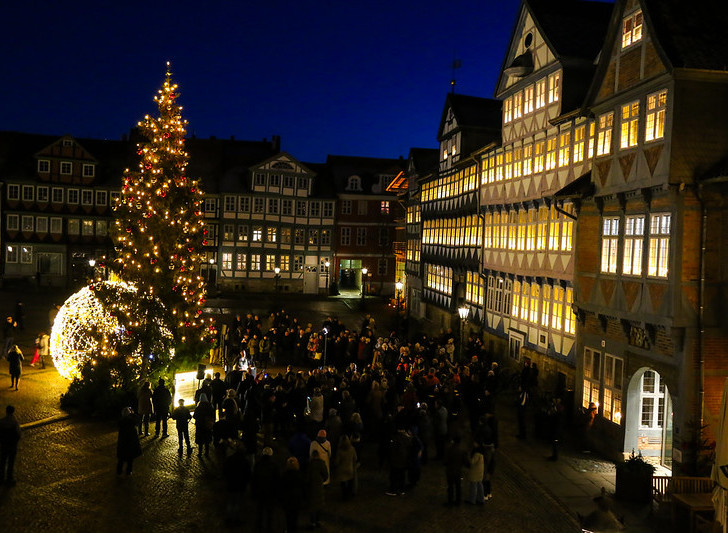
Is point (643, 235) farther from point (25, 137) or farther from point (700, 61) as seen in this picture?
point (25, 137)

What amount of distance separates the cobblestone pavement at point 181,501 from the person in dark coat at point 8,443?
317 mm

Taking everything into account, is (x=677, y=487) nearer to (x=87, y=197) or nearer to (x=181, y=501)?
(x=181, y=501)

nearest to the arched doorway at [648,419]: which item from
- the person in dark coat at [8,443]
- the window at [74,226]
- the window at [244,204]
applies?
the person in dark coat at [8,443]

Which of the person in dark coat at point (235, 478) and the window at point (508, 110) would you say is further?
the window at point (508, 110)

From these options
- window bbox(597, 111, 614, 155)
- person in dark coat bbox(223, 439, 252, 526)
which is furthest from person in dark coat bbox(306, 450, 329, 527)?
window bbox(597, 111, 614, 155)

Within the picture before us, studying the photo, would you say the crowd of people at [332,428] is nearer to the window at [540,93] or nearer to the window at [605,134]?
the window at [605,134]

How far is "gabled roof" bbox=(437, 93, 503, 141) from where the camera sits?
34188mm

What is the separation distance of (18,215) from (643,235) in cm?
5112

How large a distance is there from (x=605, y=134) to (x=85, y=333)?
1568 cm

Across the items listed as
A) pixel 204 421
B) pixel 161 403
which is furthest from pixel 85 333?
pixel 204 421

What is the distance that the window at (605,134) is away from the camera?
1762cm

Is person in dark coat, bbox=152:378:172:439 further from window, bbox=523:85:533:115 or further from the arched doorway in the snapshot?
window, bbox=523:85:533:115

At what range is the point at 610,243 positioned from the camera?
17.4 m

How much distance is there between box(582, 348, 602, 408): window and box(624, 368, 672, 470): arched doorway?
1.41 meters
